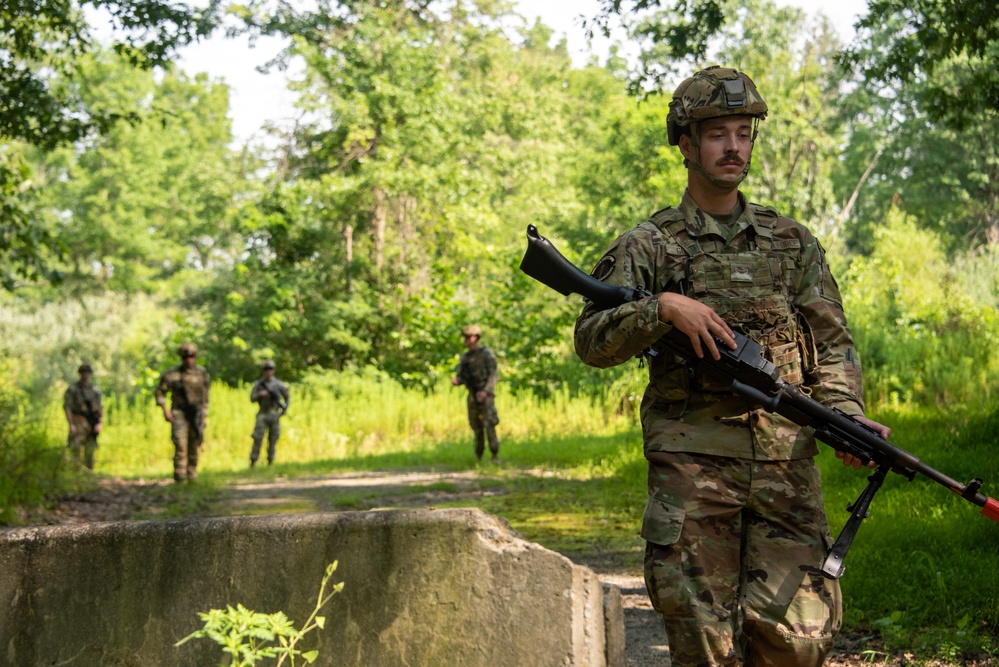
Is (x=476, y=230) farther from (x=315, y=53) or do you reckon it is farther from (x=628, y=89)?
(x=628, y=89)

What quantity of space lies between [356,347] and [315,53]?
25.6ft

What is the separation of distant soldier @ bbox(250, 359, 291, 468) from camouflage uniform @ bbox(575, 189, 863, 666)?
16479mm

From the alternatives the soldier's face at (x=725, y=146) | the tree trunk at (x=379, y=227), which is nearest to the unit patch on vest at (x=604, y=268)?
the soldier's face at (x=725, y=146)

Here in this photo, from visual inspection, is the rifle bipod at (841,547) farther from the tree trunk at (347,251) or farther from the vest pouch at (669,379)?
the tree trunk at (347,251)

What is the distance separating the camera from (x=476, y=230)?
37.2m

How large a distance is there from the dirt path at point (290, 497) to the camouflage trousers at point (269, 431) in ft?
7.81

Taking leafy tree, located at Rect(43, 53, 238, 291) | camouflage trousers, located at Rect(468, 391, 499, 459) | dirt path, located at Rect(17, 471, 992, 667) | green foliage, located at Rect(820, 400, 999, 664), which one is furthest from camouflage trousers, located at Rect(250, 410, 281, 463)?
leafy tree, located at Rect(43, 53, 238, 291)

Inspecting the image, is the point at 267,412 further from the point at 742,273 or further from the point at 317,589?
the point at 742,273

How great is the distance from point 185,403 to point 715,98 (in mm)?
13644

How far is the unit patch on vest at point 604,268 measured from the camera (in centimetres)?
390

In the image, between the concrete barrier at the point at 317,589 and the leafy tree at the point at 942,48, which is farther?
the leafy tree at the point at 942,48

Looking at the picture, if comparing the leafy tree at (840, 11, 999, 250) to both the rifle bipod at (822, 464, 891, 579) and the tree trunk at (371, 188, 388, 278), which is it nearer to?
the tree trunk at (371, 188, 388, 278)

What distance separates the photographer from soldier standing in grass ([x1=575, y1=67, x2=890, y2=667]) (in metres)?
3.57

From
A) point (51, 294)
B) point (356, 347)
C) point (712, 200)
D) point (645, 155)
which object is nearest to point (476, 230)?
point (645, 155)
